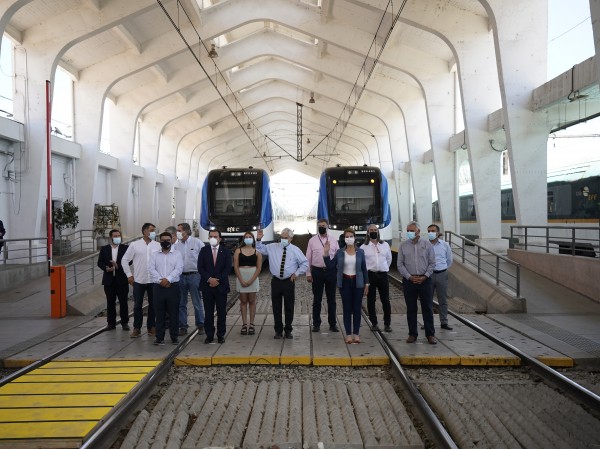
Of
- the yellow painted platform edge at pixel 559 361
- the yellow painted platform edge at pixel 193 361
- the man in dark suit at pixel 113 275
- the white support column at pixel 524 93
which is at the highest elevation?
the white support column at pixel 524 93

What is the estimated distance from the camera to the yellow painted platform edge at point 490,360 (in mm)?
6730

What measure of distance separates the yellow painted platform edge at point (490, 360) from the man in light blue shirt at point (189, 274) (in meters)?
3.90

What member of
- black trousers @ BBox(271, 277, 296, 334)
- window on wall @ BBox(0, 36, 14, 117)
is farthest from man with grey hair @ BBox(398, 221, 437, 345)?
window on wall @ BBox(0, 36, 14, 117)

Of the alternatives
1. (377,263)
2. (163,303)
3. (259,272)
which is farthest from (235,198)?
(163,303)

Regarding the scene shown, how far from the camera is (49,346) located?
768 cm

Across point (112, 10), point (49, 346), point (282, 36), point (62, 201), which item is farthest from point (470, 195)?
point (49, 346)

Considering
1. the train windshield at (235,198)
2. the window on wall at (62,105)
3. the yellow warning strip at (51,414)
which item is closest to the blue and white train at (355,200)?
the train windshield at (235,198)

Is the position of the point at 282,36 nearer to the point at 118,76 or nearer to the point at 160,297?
the point at 118,76

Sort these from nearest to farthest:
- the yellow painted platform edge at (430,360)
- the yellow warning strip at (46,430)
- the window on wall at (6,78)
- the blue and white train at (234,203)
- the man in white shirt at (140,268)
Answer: the yellow warning strip at (46,430) < the yellow painted platform edge at (430,360) < the man in white shirt at (140,268) < the window on wall at (6,78) < the blue and white train at (234,203)

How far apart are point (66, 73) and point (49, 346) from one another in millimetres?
16307

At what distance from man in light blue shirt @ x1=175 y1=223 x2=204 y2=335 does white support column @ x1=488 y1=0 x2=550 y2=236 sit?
981 cm

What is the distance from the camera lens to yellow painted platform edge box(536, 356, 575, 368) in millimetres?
6672

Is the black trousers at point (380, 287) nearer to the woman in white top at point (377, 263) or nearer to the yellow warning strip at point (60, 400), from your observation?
the woman in white top at point (377, 263)

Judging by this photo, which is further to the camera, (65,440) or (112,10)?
(112,10)
